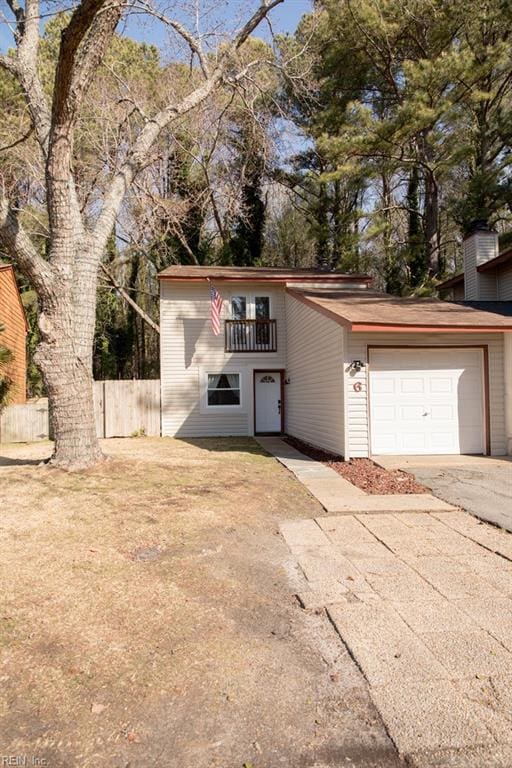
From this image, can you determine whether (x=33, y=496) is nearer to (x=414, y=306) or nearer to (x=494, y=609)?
(x=494, y=609)

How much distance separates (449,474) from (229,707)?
6.10 meters

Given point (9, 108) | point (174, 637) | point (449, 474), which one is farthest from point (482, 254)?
point (9, 108)

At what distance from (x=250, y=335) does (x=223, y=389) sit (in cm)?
195

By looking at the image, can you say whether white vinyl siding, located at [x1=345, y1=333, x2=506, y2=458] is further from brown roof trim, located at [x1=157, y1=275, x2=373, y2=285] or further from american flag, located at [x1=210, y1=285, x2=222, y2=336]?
brown roof trim, located at [x1=157, y1=275, x2=373, y2=285]

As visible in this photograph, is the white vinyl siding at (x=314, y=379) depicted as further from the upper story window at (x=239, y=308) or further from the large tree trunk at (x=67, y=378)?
the large tree trunk at (x=67, y=378)

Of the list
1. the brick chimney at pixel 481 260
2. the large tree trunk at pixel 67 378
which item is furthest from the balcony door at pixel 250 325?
the large tree trunk at pixel 67 378

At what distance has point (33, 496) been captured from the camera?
5.40 metres

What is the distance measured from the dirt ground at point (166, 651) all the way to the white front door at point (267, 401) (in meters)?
9.77

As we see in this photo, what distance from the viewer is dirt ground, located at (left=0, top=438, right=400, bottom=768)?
182 cm

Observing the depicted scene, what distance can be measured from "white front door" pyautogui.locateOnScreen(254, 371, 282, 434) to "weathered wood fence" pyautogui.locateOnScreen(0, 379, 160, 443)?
3188mm

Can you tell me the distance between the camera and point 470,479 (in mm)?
6902

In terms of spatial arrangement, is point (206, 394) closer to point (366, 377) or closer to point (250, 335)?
point (250, 335)

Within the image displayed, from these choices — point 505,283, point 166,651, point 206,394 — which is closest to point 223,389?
point 206,394

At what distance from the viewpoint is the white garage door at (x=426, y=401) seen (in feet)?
29.2
